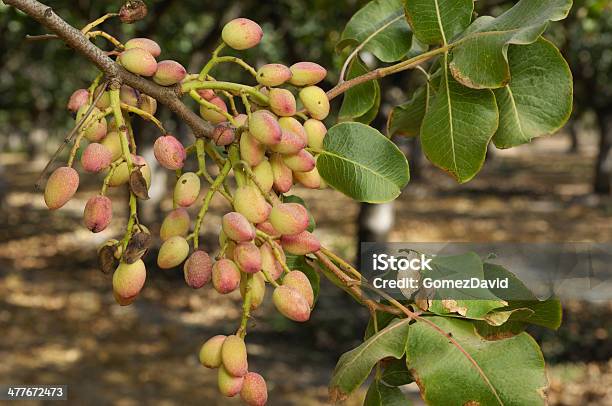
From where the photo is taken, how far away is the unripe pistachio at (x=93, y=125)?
72 centimetres

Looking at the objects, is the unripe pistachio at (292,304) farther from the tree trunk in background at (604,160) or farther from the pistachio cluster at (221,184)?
the tree trunk in background at (604,160)

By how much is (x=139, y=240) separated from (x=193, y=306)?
737cm

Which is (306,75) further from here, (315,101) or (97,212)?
(97,212)

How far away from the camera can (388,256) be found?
0.94m

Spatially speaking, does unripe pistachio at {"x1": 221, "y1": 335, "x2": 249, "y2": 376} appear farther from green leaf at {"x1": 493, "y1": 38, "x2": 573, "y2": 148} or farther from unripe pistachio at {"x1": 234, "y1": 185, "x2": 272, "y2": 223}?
green leaf at {"x1": 493, "y1": 38, "x2": 573, "y2": 148}

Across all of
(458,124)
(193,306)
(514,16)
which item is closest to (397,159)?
(458,124)

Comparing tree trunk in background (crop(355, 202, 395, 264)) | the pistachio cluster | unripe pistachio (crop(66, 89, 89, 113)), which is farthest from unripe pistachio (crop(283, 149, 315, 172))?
tree trunk in background (crop(355, 202, 395, 264))

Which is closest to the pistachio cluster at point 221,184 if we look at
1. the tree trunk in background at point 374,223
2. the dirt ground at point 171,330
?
the dirt ground at point 171,330

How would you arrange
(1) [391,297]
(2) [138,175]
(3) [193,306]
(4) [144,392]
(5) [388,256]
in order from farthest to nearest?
(3) [193,306] → (4) [144,392] → (5) [388,256] → (1) [391,297] → (2) [138,175]

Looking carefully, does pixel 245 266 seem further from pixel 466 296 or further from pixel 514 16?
pixel 514 16

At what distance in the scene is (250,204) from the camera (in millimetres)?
733

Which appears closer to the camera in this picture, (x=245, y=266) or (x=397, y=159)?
(x=245, y=266)

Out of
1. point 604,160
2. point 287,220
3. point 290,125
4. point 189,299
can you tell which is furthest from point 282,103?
point 604,160

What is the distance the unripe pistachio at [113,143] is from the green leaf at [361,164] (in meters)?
0.23
